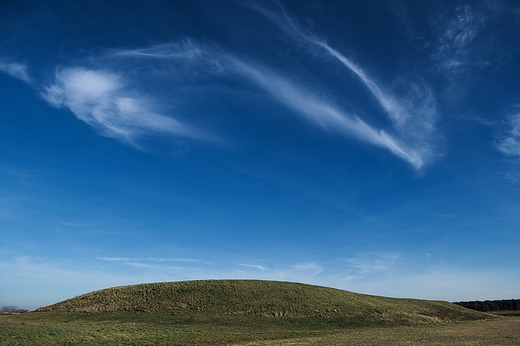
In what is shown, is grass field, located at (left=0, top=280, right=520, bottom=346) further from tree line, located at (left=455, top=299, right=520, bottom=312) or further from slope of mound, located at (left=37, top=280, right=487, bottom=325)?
tree line, located at (left=455, top=299, right=520, bottom=312)

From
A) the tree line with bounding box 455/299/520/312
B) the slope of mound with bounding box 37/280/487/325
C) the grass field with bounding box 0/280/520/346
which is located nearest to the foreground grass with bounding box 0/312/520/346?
the grass field with bounding box 0/280/520/346

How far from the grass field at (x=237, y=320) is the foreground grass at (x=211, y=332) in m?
0.09

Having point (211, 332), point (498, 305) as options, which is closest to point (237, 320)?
point (211, 332)

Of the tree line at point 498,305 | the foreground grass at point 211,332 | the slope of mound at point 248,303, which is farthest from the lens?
the tree line at point 498,305

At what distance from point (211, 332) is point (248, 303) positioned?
79.3 feet

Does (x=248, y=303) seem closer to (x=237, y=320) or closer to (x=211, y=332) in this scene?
(x=237, y=320)

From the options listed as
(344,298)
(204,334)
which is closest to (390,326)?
(344,298)

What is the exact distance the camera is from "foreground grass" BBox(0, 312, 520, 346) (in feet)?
115

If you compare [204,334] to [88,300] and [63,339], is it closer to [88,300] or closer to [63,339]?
[63,339]

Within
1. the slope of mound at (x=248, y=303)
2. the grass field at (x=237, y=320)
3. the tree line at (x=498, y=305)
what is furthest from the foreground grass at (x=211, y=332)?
the tree line at (x=498, y=305)

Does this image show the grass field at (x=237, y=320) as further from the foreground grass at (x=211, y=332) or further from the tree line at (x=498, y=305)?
the tree line at (x=498, y=305)

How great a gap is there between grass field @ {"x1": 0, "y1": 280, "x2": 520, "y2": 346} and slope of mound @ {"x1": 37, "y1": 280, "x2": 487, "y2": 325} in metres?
0.18

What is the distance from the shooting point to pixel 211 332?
4384 centimetres

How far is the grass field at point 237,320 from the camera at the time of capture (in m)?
36.7
